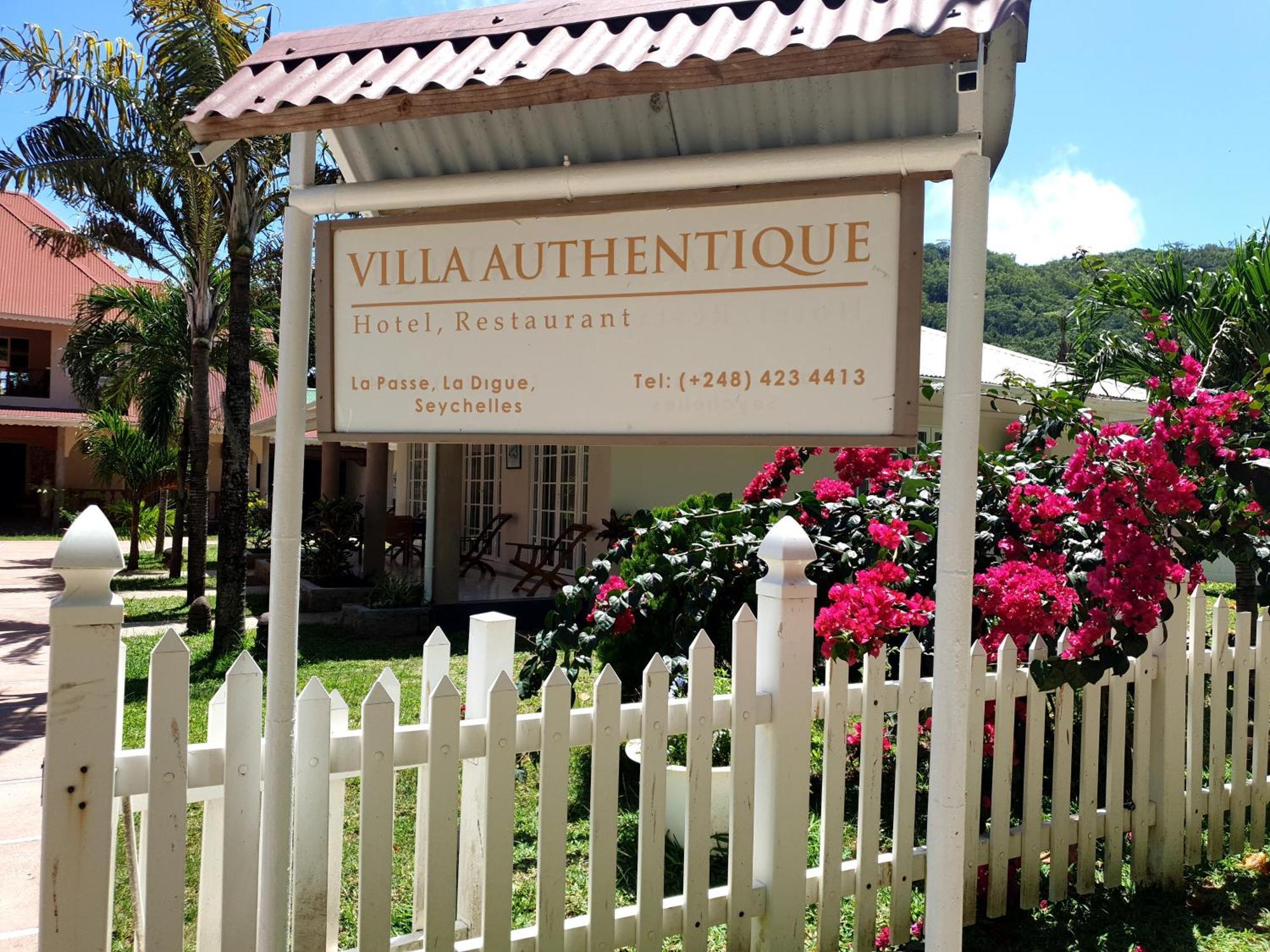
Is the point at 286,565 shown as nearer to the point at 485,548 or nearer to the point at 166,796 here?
the point at 166,796

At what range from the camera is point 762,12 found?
2084mm

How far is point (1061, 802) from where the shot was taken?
3588mm

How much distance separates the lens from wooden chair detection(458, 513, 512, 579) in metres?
13.3

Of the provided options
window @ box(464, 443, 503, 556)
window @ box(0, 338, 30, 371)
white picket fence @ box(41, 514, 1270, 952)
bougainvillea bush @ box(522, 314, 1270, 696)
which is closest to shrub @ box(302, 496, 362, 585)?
window @ box(464, 443, 503, 556)

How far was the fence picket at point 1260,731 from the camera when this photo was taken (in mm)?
4113

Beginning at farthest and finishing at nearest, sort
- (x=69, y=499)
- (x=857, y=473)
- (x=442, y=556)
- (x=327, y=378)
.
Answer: (x=69, y=499)
(x=442, y=556)
(x=857, y=473)
(x=327, y=378)

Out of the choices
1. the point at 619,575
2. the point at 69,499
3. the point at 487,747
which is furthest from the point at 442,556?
the point at 69,499

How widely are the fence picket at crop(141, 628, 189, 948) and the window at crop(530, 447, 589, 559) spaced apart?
939cm

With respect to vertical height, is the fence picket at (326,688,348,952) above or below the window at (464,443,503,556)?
below

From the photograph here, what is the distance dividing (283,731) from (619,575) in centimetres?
263

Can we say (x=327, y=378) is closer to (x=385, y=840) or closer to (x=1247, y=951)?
(x=385, y=840)

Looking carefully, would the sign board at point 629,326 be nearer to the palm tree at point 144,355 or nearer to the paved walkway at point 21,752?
the paved walkway at point 21,752

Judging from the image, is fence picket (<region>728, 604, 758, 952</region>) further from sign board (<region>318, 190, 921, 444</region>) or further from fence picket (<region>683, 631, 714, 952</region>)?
sign board (<region>318, 190, 921, 444</region>)

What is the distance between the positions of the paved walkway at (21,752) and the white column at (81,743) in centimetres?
121
